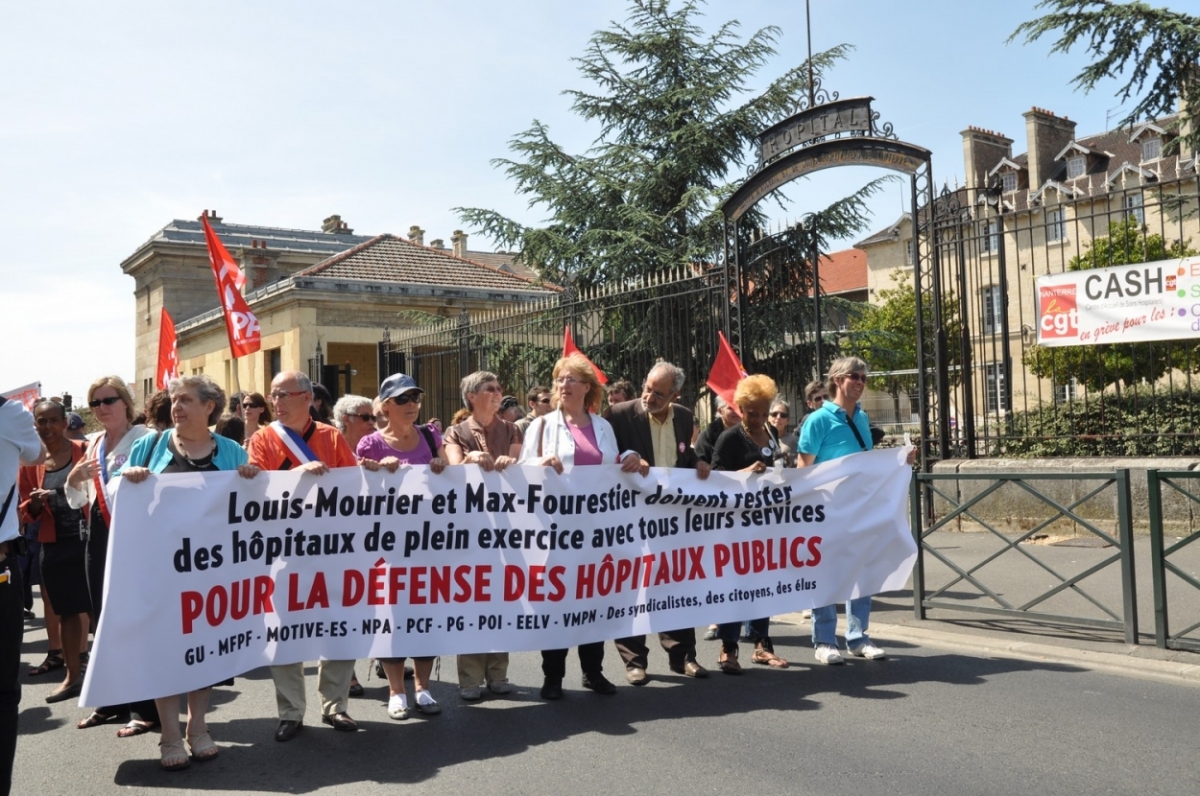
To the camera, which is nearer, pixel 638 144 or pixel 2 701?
pixel 2 701

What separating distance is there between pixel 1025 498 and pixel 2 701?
9868 mm

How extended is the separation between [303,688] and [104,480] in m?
1.63

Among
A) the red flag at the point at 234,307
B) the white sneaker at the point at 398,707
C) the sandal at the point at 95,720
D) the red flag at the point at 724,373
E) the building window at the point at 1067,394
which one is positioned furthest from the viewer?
the red flag at the point at 234,307

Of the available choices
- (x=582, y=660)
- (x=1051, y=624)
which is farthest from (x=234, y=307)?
(x=1051, y=624)

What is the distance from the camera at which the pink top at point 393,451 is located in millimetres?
5660

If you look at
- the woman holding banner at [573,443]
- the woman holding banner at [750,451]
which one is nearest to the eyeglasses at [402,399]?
the woman holding banner at [573,443]

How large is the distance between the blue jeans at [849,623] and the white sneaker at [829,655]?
3cm

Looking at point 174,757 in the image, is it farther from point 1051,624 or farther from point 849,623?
point 1051,624

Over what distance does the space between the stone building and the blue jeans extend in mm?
13605

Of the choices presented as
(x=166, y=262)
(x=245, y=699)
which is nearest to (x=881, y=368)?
(x=166, y=262)

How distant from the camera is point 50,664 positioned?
722cm

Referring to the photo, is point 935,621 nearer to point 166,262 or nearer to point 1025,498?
point 1025,498

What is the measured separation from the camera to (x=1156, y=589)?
640 centimetres

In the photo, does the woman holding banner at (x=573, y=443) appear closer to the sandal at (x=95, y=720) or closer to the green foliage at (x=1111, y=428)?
the sandal at (x=95, y=720)
